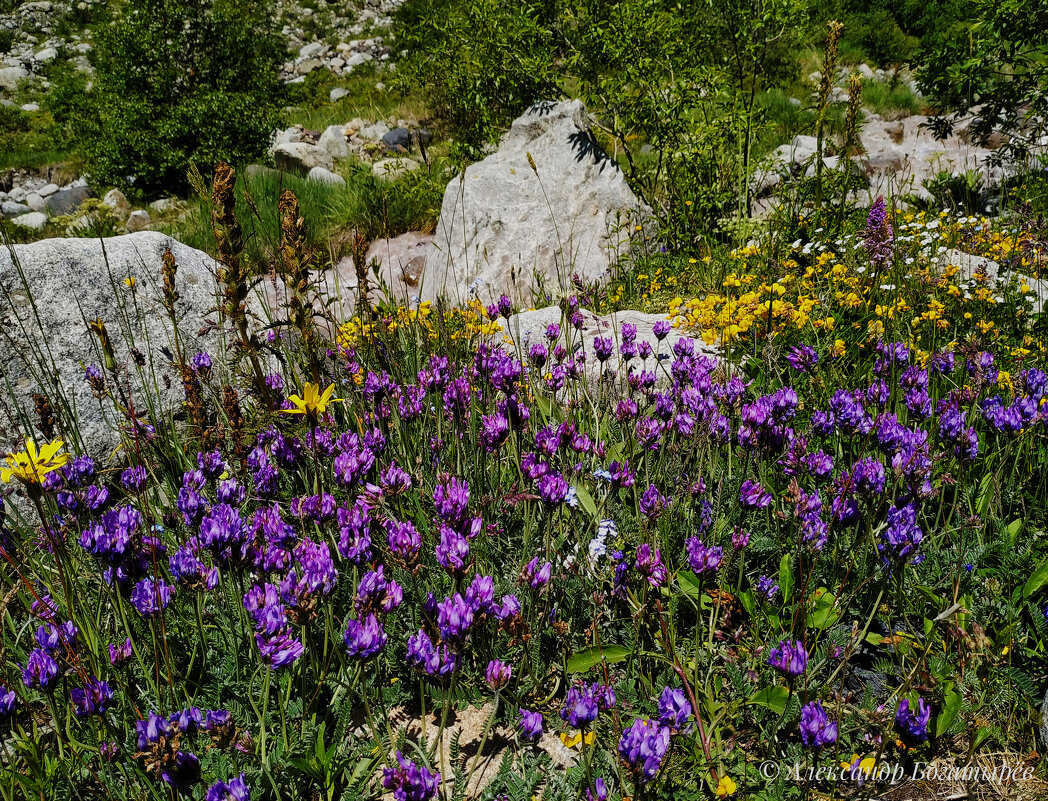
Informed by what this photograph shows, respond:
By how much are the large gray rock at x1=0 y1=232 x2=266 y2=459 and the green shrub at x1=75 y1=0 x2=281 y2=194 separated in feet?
31.1

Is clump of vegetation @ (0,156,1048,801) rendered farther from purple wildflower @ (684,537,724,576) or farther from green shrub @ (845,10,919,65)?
green shrub @ (845,10,919,65)

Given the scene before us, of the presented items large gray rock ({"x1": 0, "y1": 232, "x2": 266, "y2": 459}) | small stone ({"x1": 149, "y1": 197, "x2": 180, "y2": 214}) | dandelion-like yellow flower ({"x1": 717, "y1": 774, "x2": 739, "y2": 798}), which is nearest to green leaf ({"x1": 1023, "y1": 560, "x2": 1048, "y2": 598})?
dandelion-like yellow flower ({"x1": 717, "y1": 774, "x2": 739, "y2": 798})

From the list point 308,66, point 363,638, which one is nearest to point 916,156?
point 363,638

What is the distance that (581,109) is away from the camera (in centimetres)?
696

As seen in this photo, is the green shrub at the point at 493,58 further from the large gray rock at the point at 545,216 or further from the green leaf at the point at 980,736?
the green leaf at the point at 980,736

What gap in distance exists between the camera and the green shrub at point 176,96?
12508 mm

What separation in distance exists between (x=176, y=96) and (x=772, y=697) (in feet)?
52.1

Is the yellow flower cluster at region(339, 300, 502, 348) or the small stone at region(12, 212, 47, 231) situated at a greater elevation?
the yellow flower cluster at region(339, 300, 502, 348)

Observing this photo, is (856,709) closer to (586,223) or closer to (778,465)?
(778,465)

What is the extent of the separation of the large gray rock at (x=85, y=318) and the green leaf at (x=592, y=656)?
7.77 ft

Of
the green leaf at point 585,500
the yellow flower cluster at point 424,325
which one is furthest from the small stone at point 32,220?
the green leaf at point 585,500

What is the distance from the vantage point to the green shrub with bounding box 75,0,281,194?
41.0 ft

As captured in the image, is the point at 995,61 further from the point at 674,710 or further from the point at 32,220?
the point at 32,220

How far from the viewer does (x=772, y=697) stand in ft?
5.68
